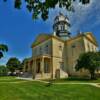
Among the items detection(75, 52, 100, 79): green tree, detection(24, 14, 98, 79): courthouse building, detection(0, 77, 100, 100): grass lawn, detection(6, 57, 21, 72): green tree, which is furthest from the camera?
detection(6, 57, 21, 72): green tree

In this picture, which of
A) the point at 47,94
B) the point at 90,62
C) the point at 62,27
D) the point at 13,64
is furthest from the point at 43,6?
the point at 13,64

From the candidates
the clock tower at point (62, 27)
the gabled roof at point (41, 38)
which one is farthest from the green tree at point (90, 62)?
the clock tower at point (62, 27)

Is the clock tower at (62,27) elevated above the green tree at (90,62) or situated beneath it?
elevated above

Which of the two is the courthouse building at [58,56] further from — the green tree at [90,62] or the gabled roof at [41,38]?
the green tree at [90,62]

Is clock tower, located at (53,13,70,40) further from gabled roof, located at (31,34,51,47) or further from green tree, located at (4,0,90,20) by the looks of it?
green tree, located at (4,0,90,20)

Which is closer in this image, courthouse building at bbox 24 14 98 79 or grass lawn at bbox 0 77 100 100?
grass lawn at bbox 0 77 100 100

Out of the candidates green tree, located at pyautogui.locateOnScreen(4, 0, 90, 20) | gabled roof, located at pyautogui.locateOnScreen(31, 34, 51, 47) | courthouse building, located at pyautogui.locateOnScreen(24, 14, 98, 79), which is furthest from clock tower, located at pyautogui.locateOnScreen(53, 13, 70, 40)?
green tree, located at pyautogui.locateOnScreen(4, 0, 90, 20)

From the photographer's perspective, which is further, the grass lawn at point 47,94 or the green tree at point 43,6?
the grass lawn at point 47,94

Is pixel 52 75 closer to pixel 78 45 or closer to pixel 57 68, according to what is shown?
pixel 57 68

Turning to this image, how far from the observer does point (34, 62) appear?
42.2m

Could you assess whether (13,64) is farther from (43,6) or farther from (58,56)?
(43,6)

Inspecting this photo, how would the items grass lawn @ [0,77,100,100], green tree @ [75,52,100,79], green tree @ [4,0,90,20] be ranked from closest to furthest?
1. green tree @ [4,0,90,20]
2. grass lawn @ [0,77,100,100]
3. green tree @ [75,52,100,79]

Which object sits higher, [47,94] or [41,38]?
[41,38]

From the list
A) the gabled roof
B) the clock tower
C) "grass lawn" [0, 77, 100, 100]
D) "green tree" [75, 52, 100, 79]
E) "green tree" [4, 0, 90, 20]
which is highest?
the clock tower
